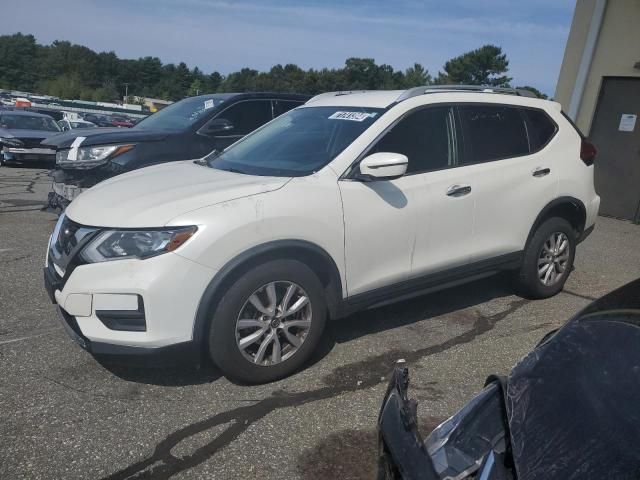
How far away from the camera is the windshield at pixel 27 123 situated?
581 inches

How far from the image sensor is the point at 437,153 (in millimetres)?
4000

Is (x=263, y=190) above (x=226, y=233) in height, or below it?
above

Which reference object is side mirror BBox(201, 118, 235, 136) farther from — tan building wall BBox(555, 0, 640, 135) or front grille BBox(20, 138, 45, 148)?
front grille BBox(20, 138, 45, 148)

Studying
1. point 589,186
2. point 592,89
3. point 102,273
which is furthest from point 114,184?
point 592,89

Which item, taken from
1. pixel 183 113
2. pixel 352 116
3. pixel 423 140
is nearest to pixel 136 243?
pixel 352 116

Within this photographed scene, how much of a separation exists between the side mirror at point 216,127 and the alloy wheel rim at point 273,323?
3693 mm

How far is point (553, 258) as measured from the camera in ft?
16.0

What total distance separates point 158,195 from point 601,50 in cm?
926

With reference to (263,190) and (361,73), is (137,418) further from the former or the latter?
(361,73)

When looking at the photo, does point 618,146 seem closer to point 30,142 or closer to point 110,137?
point 110,137

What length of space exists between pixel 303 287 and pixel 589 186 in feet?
10.7

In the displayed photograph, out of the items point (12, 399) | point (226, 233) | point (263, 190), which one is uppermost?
point (263, 190)

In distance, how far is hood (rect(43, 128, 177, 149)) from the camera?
591 cm

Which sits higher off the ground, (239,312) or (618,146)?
(618,146)
